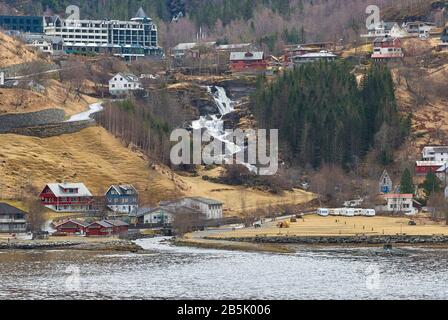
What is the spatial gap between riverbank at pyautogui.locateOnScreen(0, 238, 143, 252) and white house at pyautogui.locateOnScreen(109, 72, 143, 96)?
210 feet

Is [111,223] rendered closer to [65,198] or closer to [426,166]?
[65,198]

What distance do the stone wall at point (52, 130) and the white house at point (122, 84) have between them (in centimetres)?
3426

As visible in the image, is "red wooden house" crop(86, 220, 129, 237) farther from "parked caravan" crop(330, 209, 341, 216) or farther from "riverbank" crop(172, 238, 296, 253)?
"parked caravan" crop(330, 209, 341, 216)

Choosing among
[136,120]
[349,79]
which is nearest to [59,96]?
[136,120]

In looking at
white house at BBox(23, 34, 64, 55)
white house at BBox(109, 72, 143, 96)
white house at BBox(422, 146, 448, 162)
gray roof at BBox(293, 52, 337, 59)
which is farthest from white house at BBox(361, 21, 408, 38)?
white house at BBox(422, 146, 448, 162)

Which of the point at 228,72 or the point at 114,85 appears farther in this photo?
the point at 228,72

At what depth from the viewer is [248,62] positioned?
18938 cm

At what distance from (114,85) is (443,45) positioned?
38.6 m

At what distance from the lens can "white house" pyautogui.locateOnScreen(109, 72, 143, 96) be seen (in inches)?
6855

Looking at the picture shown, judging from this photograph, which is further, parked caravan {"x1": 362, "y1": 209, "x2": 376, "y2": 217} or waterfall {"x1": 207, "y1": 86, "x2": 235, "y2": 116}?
waterfall {"x1": 207, "y1": 86, "x2": 235, "y2": 116}

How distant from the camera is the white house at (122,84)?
174 m

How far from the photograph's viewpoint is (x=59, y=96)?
157 meters

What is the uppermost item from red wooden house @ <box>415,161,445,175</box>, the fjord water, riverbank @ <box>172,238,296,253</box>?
red wooden house @ <box>415,161,445,175</box>
